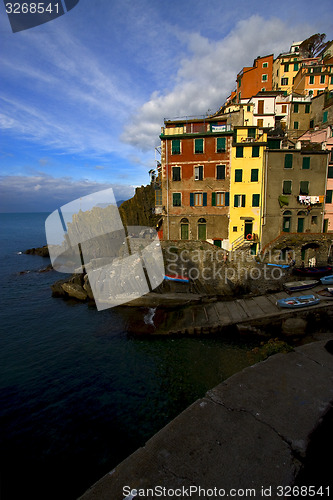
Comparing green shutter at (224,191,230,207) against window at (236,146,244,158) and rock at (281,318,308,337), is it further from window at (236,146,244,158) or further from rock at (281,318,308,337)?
rock at (281,318,308,337)

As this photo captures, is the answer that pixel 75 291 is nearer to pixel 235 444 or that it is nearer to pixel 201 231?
pixel 201 231

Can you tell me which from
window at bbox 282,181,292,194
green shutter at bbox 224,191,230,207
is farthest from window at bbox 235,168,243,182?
window at bbox 282,181,292,194

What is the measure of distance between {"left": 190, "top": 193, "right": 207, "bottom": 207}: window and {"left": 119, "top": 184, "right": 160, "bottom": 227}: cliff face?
24762 millimetres

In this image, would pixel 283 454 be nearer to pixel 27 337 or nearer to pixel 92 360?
pixel 92 360

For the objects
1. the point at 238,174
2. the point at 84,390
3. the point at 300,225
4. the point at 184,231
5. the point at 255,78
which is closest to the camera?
the point at 84,390

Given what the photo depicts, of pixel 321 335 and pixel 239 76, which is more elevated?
pixel 239 76

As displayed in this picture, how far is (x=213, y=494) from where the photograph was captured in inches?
212

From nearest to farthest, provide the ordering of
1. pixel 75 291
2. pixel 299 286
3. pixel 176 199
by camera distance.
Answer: pixel 299 286 < pixel 75 291 < pixel 176 199

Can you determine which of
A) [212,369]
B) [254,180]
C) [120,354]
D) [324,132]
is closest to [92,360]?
[120,354]

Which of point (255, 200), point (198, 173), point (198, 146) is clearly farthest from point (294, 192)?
point (198, 146)

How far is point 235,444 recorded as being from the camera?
21.4ft

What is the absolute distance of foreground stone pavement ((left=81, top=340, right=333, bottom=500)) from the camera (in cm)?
555

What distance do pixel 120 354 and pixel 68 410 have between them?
233 inches

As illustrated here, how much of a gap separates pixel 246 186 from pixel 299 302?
16286 mm
